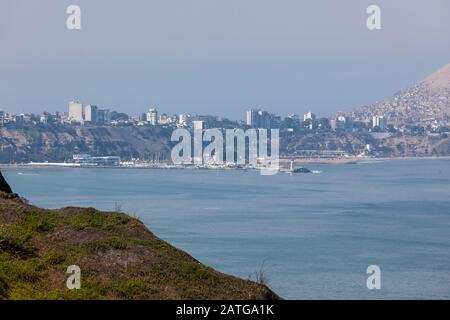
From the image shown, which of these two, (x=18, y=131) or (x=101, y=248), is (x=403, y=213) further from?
(x=18, y=131)

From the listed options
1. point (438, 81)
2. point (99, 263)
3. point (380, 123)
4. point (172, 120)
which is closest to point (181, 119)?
point (172, 120)

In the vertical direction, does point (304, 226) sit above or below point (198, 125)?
below

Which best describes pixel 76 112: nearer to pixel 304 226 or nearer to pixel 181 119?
pixel 181 119

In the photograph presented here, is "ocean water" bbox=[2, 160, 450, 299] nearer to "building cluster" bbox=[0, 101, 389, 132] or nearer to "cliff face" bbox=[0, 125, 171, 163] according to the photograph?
"cliff face" bbox=[0, 125, 171, 163]

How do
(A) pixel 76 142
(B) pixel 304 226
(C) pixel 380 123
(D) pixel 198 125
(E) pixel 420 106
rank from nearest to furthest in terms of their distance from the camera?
(B) pixel 304 226, (A) pixel 76 142, (D) pixel 198 125, (C) pixel 380 123, (E) pixel 420 106

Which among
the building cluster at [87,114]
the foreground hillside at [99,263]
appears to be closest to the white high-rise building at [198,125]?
the building cluster at [87,114]

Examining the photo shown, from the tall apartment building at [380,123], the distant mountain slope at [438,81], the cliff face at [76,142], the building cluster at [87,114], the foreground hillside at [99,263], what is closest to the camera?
the foreground hillside at [99,263]

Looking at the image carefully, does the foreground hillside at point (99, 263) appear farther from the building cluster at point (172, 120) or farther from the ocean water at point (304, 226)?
the building cluster at point (172, 120)
